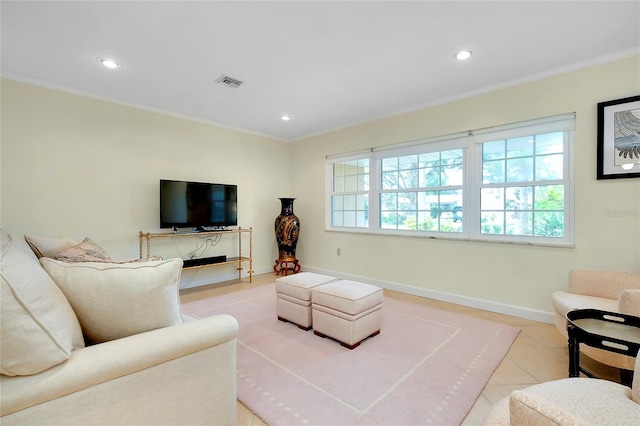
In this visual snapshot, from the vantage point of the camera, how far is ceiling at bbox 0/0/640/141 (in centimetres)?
198

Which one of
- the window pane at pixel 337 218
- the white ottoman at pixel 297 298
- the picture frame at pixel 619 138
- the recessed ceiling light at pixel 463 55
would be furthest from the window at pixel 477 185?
the white ottoman at pixel 297 298

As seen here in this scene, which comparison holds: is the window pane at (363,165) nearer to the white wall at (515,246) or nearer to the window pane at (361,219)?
the white wall at (515,246)

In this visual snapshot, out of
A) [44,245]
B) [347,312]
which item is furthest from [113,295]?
[347,312]

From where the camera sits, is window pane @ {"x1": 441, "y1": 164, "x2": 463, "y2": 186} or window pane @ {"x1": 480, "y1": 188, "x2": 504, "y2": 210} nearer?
window pane @ {"x1": 480, "y1": 188, "x2": 504, "y2": 210}

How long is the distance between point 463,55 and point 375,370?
2.72 meters

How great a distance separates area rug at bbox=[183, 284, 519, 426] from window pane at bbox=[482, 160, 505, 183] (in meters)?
1.57

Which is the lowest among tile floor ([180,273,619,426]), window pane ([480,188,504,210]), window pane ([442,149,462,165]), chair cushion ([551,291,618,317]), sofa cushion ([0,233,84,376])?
tile floor ([180,273,619,426])

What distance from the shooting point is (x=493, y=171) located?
3.28 metres

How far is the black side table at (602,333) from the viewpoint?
1.32 m

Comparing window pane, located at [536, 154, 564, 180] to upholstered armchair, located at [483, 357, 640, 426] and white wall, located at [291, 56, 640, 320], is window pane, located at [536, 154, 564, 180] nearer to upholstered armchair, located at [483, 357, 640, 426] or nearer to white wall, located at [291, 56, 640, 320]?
white wall, located at [291, 56, 640, 320]

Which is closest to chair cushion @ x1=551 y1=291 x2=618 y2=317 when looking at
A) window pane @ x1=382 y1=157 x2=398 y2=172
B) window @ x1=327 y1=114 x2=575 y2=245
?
window @ x1=327 y1=114 x2=575 y2=245

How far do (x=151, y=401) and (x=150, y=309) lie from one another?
33 centimetres

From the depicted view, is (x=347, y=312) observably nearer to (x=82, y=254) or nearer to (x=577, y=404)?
(x=577, y=404)

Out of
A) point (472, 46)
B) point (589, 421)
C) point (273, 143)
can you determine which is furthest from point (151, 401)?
point (273, 143)
